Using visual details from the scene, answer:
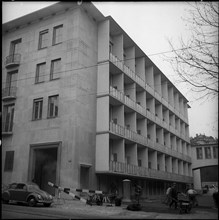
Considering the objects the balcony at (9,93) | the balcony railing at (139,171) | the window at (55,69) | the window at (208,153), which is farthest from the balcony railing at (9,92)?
the window at (208,153)

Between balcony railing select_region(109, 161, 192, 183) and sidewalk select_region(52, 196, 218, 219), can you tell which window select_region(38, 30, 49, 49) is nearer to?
balcony railing select_region(109, 161, 192, 183)

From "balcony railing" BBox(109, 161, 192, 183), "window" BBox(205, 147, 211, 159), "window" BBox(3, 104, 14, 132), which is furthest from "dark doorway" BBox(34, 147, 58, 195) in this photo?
"window" BBox(205, 147, 211, 159)

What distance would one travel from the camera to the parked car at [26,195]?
→ 17.5 meters

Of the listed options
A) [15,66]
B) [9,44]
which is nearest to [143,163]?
[15,66]

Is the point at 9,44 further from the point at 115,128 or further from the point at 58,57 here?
the point at 115,128

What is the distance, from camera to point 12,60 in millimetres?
29641

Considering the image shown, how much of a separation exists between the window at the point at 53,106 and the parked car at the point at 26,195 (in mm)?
8345

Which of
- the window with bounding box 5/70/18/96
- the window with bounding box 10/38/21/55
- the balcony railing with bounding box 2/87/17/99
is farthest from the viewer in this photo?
the window with bounding box 10/38/21/55

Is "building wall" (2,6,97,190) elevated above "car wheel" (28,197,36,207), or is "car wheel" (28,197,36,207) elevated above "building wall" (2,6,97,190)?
"building wall" (2,6,97,190)

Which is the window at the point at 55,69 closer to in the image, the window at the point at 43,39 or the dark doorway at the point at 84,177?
the window at the point at 43,39

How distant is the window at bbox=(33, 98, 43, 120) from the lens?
26394mm

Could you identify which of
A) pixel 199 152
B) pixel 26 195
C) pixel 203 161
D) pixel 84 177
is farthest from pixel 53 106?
pixel 199 152

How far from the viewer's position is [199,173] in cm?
5534

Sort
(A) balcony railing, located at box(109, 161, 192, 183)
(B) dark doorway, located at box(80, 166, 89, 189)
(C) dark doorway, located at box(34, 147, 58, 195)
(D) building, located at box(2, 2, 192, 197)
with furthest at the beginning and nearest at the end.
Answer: (A) balcony railing, located at box(109, 161, 192, 183) < (C) dark doorway, located at box(34, 147, 58, 195) < (D) building, located at box(2, 2, 192, 197) < (B) dark doorway, located at box(80, 166, 89, 189)
